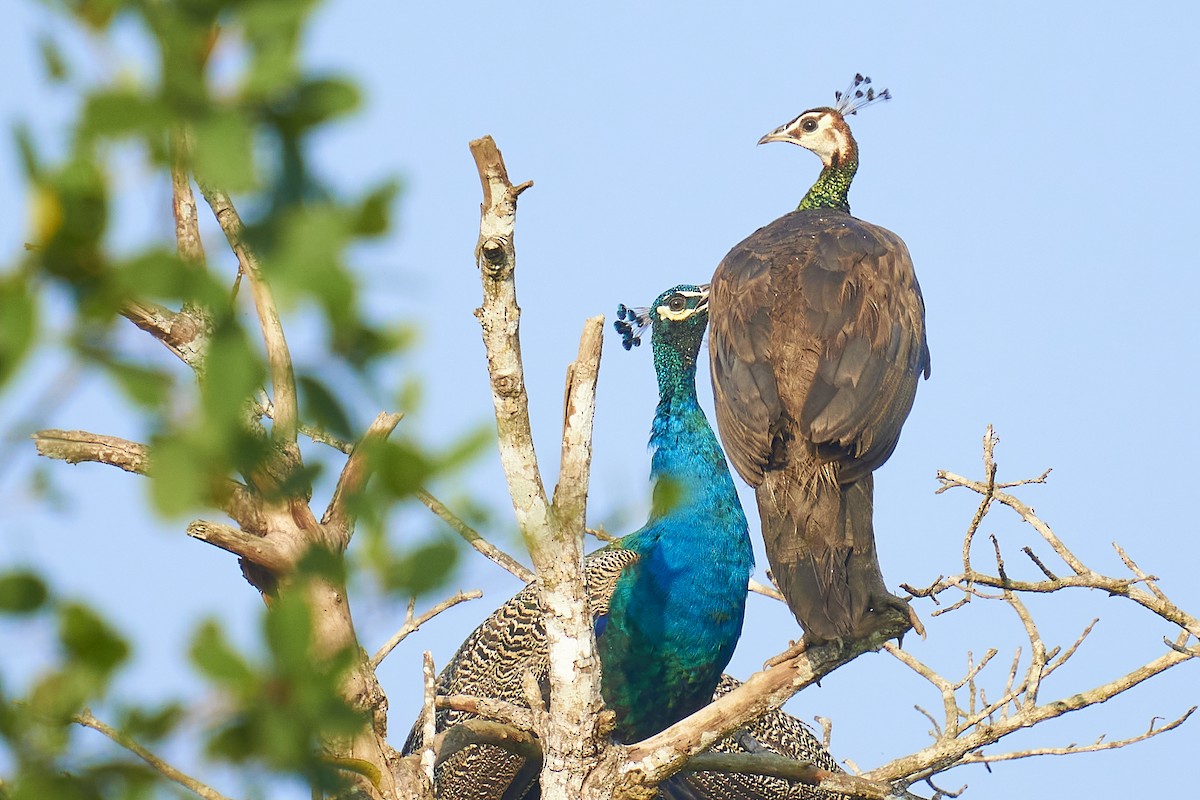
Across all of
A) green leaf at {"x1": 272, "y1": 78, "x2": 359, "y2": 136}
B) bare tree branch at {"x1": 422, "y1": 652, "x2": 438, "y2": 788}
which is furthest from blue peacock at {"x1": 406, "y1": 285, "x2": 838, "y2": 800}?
green leaf at {"x1": 272, "y1": 78, "x2": 359, "y2": 136}

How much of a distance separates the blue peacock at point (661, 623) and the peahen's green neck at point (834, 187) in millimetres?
1183

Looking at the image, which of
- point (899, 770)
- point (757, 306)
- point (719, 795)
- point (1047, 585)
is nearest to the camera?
point (1047, 585)

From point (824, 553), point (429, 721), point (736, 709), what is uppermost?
point (824, 553)

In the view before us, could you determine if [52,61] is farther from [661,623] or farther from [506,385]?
[661,623]

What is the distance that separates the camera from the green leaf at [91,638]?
1.05 m

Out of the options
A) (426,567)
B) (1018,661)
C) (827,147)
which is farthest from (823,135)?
(426,567)

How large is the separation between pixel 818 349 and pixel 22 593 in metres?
4.24

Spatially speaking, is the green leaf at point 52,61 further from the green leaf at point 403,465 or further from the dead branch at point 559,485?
the dead branch at point 559,485

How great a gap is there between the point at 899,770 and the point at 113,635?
4336 mm

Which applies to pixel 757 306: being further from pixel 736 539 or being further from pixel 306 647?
pixel 306 647

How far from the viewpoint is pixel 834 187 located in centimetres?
746

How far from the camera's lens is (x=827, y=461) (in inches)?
194

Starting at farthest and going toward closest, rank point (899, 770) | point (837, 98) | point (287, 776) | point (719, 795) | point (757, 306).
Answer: point (837, 98), point (719, 795), point (757, 306), point (899, 770), point (287, 776)

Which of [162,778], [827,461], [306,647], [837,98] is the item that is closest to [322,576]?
[306,647]
